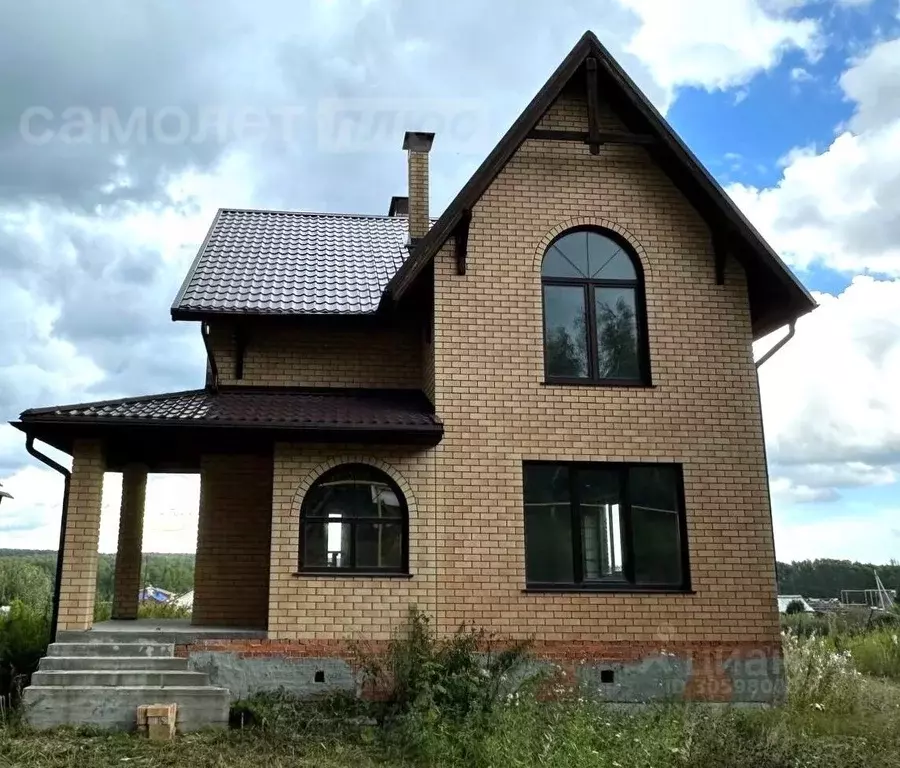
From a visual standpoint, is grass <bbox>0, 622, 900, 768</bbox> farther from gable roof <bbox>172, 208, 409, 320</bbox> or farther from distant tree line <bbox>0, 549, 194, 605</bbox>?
distant tree line <bbox>0, 549, 194, 605</bbox>

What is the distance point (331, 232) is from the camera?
44.5 feet

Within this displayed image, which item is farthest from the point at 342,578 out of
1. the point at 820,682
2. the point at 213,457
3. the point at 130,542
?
the point at 820,682

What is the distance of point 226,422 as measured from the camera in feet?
28.2

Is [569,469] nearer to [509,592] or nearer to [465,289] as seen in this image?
[509,592]

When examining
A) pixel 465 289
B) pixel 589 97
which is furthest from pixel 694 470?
pixel 589 97

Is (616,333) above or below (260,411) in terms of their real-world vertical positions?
above

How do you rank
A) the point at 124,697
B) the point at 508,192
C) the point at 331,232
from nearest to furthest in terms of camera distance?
the point at 124,697 → the point at 508,192 → the point at 331,232

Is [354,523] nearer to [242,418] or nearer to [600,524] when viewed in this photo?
[242,418]

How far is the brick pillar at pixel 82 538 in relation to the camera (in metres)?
8.53

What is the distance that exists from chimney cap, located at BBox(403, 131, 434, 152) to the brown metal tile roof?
4.44 meters

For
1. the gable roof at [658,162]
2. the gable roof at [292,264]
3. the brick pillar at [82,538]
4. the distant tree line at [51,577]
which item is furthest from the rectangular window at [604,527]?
the distant tree line at [51,577]

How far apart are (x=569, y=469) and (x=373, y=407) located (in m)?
2.29

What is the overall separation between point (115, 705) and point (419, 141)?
28.7ft

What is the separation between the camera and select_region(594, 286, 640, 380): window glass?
32.1 ft
